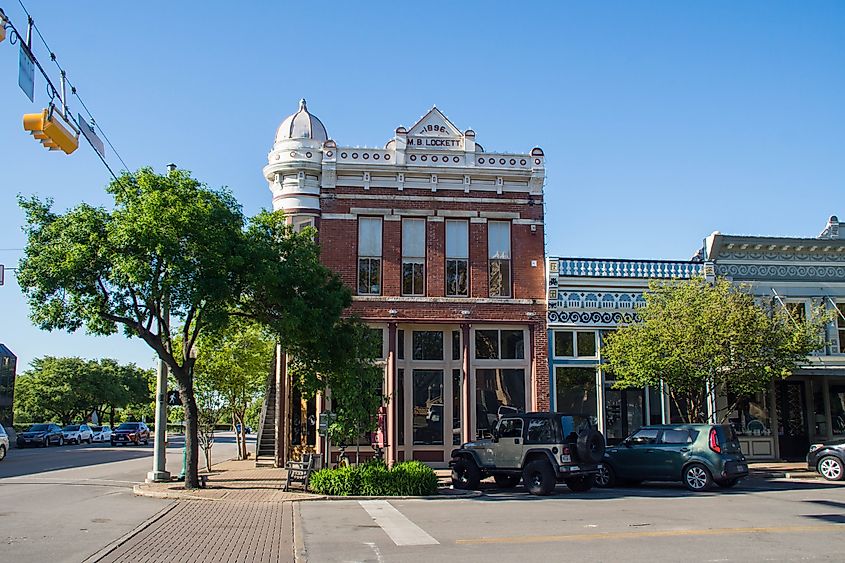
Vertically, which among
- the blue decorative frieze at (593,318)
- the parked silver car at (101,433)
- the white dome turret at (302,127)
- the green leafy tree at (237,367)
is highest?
the white dome turret at (302,127)

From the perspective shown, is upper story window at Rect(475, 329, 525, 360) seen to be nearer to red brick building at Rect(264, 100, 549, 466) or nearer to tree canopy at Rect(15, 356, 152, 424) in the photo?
red brick building at Rect(264, 100, 549, 466)

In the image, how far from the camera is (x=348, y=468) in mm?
17531

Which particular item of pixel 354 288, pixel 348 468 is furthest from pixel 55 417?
pixel 348 468

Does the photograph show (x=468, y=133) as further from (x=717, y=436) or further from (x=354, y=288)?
(x=717, y=436)

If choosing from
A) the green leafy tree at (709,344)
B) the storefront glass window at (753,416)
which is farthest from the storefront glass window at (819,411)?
the green leafy tree at (709,344)

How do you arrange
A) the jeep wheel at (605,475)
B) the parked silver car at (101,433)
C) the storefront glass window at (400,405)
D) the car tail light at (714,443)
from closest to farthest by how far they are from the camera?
the car tail light at (714,443) < the jeep wheel at (605,475) < the storefront glass window at (400,405) < the parked silver car at (101,433)

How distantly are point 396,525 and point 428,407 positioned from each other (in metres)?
11.0

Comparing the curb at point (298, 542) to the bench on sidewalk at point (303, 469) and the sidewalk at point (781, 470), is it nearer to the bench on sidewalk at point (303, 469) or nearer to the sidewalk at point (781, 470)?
the bench on sidewalk at point (303, 469)

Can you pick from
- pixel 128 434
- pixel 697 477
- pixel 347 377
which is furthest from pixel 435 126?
pixel 128 434

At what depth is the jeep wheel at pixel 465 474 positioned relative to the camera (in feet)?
62.3

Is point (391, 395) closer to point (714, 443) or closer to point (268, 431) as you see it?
point (714, 443)

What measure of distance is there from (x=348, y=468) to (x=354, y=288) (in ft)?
24.0

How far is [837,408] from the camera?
86.7ft

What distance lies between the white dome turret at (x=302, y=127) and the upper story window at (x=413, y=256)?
155 inches
